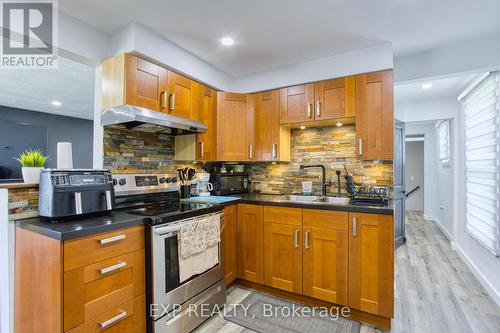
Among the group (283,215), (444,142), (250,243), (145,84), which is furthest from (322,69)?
(444,142)

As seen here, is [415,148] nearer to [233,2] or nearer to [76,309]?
[233,2]

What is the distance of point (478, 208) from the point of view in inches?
116

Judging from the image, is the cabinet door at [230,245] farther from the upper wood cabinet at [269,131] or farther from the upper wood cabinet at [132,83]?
the upper wood cabinet at [132,83]

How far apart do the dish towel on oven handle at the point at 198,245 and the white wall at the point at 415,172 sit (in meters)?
7.38

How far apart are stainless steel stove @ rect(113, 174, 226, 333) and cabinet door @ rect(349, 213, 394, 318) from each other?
1.20 m

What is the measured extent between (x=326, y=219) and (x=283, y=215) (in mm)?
426

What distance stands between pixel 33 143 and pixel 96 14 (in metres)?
4.98

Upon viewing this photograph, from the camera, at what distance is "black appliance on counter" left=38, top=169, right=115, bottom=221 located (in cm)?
158

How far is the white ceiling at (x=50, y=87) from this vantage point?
3.24 m

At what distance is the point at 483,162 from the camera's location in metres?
2.83

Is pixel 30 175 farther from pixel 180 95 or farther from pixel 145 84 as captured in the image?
pixel 180 95

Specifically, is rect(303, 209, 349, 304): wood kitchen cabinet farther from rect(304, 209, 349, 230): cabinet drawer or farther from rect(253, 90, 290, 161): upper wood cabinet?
rect(253, 90, 290, 161): upper wood cabinet

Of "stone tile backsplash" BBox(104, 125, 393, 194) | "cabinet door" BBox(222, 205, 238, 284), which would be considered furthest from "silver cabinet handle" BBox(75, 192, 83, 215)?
"cabinet door" BBox(222, 205, 238, 284)

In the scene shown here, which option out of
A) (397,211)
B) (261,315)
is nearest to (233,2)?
(261,315)
